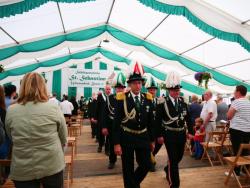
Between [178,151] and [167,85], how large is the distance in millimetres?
893

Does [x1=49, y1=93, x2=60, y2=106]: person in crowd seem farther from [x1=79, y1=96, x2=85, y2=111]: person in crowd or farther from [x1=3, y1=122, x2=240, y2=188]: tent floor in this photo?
[x1=79, y1=96, x2=85, y2=111]: person in crowd

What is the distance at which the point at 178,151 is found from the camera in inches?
129

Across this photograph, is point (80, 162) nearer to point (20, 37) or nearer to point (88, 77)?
point (20, 37)

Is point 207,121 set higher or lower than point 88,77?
lower

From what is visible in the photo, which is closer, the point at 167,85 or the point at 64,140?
the point at 64,140

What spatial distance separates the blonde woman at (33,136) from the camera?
69.2 inches

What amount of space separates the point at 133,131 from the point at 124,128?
0.11 meters

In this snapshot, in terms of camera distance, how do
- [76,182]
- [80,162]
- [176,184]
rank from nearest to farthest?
1. [176,184]
2. [76,182]
3. [80,162]

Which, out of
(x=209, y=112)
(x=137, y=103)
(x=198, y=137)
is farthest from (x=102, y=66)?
(x=137, y=103)

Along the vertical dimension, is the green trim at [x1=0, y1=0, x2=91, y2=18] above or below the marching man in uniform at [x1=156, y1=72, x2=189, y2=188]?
above

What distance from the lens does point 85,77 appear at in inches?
627

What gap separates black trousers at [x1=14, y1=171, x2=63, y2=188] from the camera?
180 centimetres

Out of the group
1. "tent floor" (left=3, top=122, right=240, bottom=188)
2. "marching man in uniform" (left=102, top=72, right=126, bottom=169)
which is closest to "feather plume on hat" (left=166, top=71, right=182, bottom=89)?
"marching man in uniform" (left=102, top=72, right=126, bottom=169)

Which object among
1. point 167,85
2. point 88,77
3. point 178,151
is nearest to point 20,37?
point 167,85
